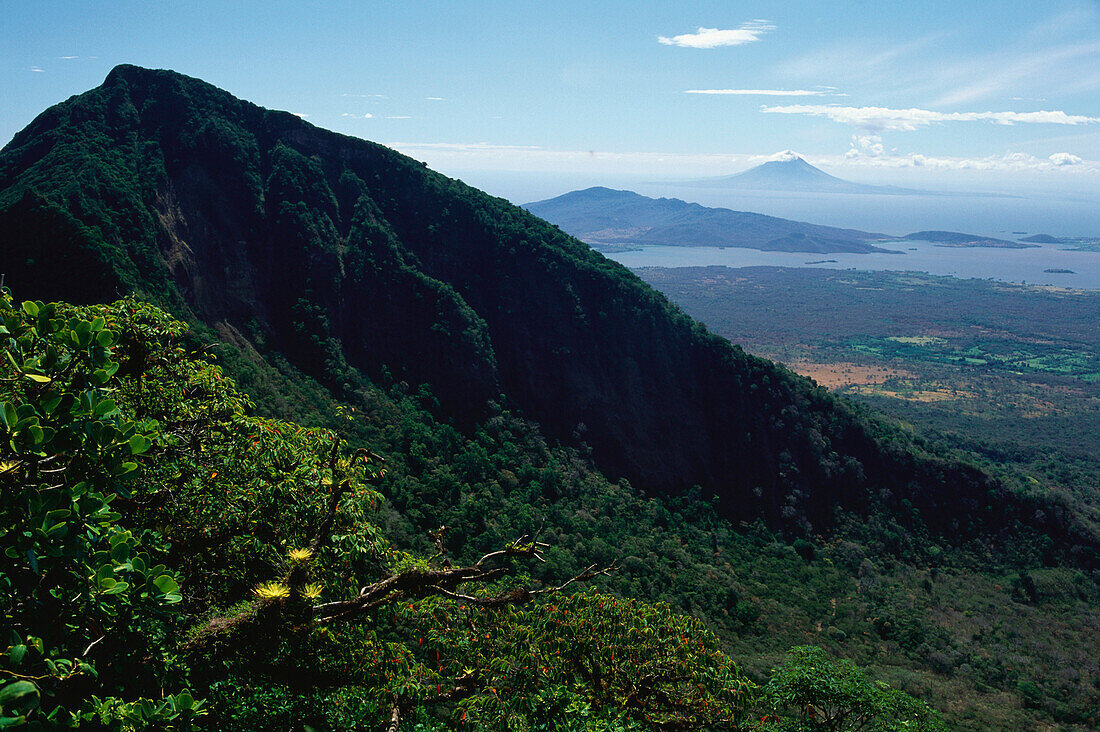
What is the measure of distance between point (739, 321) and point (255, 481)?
156977 millimetres

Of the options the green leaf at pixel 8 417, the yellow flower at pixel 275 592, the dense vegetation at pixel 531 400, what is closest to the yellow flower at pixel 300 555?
the yellow flower at pixel 275 592

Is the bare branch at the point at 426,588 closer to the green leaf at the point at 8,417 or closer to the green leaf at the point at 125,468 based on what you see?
the green leaf at the point at 125,468

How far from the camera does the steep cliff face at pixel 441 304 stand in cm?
4259

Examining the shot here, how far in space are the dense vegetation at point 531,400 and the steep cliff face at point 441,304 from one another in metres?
0.19

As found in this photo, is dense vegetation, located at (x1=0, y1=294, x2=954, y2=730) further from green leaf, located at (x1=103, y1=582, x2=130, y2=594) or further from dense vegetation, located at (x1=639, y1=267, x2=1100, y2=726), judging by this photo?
dense vegetation, located at (x1=639, y1=267, x2=1100, y2=726)

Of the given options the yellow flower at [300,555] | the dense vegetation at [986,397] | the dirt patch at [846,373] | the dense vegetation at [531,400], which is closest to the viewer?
the yellow flower at [300,555]

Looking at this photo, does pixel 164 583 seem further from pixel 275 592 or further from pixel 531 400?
pixel 531 400

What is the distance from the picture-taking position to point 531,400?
4859cm

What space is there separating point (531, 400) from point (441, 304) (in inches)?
426

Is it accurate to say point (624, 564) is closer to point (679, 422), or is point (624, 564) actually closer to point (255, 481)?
point (679, 422)

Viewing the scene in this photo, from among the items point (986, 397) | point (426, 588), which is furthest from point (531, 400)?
point (986, 397)

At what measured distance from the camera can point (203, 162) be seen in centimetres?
4588

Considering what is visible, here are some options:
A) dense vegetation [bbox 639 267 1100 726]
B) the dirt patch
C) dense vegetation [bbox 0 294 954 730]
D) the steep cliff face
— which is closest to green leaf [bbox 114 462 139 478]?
dense vegetation [bbox 0 294 954 730]

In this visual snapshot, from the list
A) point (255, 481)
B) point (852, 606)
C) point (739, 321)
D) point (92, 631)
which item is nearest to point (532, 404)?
point (852, 606)
